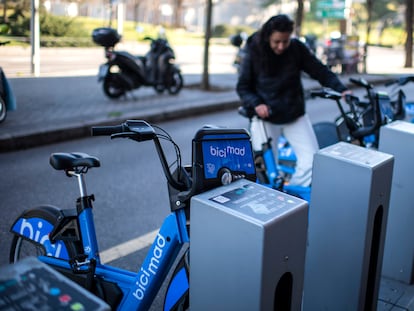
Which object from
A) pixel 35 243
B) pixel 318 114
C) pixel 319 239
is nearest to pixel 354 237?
pixel 319 239

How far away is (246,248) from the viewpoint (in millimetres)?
1969

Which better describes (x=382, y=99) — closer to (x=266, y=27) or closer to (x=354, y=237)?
(x=266, y=27)

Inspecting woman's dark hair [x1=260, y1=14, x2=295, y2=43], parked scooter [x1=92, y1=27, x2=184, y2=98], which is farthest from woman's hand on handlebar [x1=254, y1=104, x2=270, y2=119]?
parked scooter [x1=92, y1=27, x2=184, y2=98]

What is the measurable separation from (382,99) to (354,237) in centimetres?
257

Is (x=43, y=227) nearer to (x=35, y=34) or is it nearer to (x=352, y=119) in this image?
(x=352, y=119)

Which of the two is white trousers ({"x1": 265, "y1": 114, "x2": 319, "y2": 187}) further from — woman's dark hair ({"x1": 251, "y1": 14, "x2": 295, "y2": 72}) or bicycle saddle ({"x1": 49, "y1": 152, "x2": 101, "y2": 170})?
bicycle saddle ({"x1": 49, "y1": 152, "x2": 101, "y2": 170})

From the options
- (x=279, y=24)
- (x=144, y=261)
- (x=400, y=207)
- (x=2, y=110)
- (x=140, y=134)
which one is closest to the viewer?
(x=140, y=134)

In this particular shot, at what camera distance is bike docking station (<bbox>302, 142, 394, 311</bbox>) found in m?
2.86

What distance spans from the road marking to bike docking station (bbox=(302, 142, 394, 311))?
1.73 meters

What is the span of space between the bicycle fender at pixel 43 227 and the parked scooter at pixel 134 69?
7351 mm

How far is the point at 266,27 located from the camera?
15.6 ft

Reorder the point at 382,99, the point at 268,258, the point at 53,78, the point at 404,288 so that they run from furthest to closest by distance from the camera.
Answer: the point at 53,78, the point at 382,99, the point at 404,288, the point at 268,258

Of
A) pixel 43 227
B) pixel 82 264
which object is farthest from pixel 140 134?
pixel 43 227

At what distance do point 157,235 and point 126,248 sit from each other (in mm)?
1894
